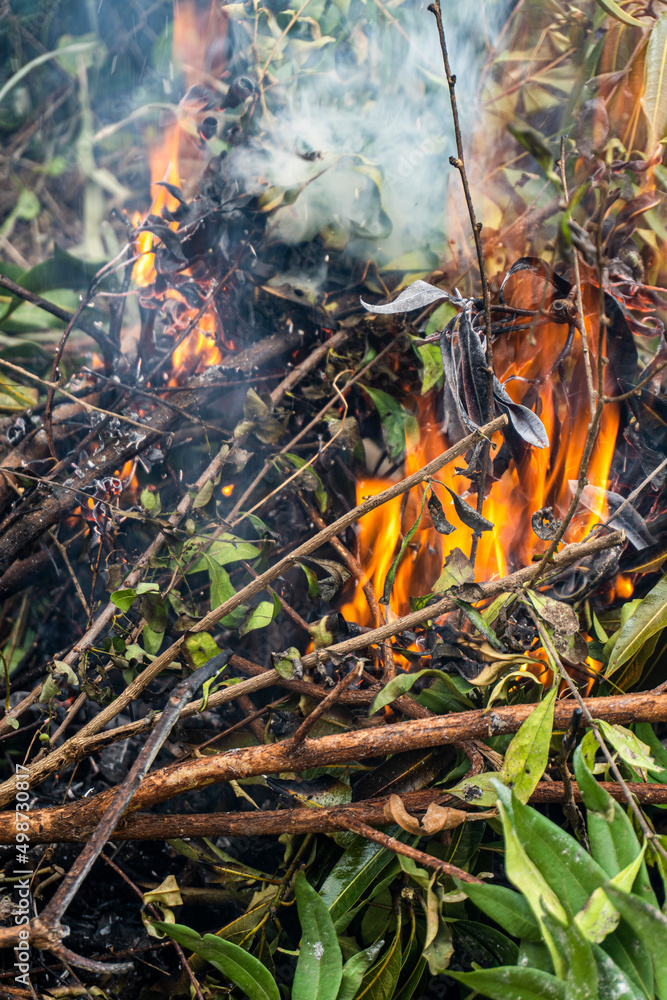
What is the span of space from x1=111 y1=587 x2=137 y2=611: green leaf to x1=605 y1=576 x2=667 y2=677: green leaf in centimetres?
80

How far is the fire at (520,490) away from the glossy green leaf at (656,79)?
0.32 meters

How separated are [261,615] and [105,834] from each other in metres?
0.40

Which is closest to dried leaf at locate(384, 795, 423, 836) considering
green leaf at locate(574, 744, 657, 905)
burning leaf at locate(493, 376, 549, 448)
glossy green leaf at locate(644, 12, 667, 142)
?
green leaf at locate(574, 744, 657, 905)

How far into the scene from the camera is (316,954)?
80 cm

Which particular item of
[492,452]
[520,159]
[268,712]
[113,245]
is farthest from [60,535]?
[520,159]

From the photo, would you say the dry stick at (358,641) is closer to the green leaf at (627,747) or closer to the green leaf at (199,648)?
the green leaf at (199,648)

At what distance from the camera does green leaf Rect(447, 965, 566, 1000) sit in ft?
2.08

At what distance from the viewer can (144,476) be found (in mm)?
1360

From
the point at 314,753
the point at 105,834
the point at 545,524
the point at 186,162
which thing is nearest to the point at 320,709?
the point at 314,753

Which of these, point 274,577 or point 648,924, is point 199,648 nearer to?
point 274,577

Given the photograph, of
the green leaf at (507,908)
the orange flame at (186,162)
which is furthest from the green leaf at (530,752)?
the orange flame at (186,162)

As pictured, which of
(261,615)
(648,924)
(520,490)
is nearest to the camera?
(648,924)

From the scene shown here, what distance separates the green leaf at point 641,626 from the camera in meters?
0.94

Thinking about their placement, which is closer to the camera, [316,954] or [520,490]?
[316,954]
